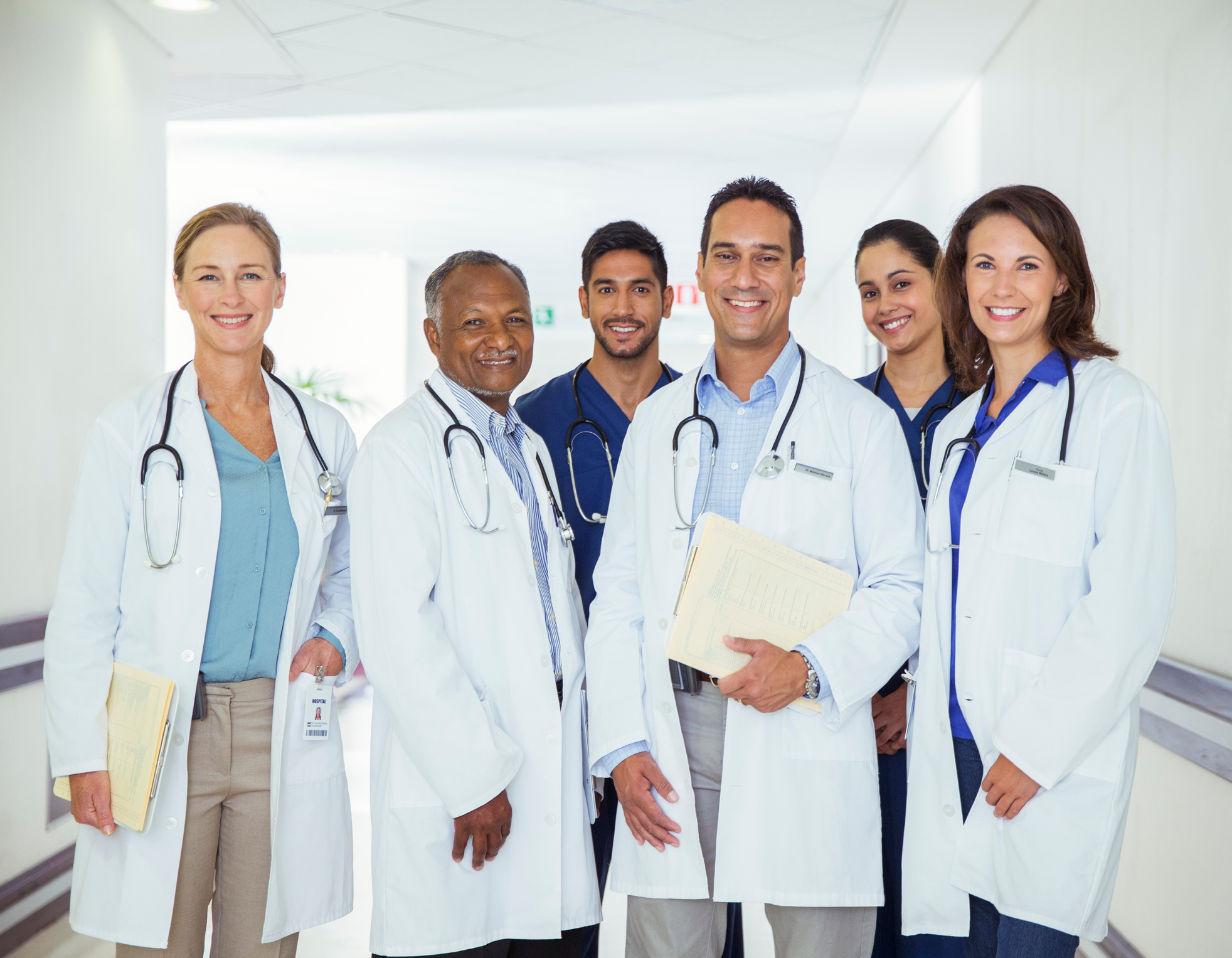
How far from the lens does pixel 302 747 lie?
1.86 metres

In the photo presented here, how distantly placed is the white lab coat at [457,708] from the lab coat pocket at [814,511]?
497 mm

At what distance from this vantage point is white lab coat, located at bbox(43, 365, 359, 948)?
174cm

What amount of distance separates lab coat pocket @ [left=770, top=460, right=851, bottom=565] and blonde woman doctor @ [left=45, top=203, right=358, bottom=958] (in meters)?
0.92

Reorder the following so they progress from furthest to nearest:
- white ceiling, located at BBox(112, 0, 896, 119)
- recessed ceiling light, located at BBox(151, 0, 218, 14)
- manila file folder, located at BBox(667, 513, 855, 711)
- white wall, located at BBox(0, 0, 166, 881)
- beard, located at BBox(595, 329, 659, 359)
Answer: white ceiling, located at BBox(112, 0, 896, 119), recessed ceiling light, located at BBox(151, 0, 218, 14), white wall, located at BBox(0, 0, 166, 881), beard, located at BBox(595, 329, 659, 359), manila file folder, located at BBox(667, 513, 855, 711)

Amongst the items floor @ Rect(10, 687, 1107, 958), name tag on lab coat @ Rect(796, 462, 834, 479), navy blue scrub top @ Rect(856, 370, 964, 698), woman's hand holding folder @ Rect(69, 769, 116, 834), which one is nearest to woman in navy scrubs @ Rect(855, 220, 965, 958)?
navy blue scrub top @ Rect(856, 370, 964, 698)

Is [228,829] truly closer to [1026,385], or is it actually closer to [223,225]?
[223,225]

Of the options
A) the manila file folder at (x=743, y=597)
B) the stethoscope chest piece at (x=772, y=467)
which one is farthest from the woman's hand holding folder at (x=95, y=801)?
the stethoscope chest piece at (x=772, y=467)

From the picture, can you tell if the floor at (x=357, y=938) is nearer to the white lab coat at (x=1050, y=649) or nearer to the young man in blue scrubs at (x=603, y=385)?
the young man in blue scrubs at (x=603, y=385)

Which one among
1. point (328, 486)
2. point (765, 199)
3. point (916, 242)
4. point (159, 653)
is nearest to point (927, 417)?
point (916, 242)

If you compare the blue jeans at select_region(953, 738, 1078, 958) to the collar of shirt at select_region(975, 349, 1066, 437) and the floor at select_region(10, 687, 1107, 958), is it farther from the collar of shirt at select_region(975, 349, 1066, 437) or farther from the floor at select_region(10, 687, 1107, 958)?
the floor at select_region(10, 687, 1107, 958)

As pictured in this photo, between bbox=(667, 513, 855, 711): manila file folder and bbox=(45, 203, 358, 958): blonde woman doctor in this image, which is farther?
bbox=(45, 203, 358, 958): blonde woman doctor

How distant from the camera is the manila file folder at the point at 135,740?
5.57 feet

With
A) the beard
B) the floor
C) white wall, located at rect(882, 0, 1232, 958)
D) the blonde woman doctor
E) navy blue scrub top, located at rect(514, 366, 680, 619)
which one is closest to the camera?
the blonde woman doctor

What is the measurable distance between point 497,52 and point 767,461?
3112 mm
